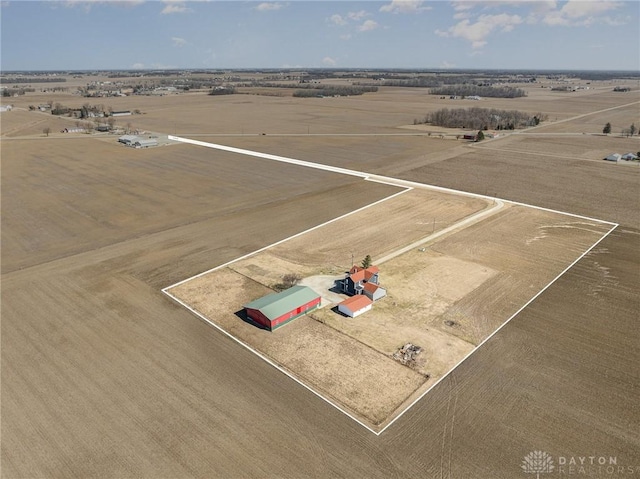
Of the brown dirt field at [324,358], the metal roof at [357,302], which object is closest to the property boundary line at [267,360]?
the brown dirt field at [324,358]

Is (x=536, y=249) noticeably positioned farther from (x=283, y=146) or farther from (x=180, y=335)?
(x=283, y=146)

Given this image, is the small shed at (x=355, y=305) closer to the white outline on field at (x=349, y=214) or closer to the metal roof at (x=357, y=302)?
the metal roof at (x=357, y=302)

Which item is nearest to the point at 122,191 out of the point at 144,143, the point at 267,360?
the point at 144,143

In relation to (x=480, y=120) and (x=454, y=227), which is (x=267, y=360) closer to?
(x=454, y=227)

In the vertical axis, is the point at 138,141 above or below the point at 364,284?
above

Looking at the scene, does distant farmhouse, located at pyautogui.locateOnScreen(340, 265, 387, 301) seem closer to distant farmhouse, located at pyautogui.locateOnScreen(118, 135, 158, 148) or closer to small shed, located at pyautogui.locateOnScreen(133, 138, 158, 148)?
small shed, located at pyautogui.locateOnScreen(133, 138, 158, 148)

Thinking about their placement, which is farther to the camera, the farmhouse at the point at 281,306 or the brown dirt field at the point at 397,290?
the farmhouse at the point at 281,306
